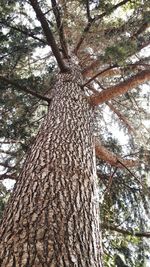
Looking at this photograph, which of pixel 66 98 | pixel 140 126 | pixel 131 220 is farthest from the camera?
pixel 140 126

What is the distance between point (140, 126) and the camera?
8.73 m

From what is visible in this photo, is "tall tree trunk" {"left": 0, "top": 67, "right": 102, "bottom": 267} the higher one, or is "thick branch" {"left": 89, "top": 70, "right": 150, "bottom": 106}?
"thick branch" {"left": 89, "top": 70, "right": 150, "bottom": 106}

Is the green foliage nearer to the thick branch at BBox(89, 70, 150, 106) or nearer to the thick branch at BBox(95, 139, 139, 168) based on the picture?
the thick branch at BBox(89, 70, 150, 106)

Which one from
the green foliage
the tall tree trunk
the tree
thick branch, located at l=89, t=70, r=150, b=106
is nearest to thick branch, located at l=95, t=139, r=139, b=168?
the tree

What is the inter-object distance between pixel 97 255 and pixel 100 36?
15.4 feet

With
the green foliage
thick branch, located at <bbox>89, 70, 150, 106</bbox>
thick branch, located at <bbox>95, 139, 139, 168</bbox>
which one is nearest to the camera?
the green foliage

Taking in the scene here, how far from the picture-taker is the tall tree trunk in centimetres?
220

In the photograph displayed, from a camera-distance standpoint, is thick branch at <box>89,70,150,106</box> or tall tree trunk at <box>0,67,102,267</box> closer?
tall tree trunk at <box>0,67,102,267</box>

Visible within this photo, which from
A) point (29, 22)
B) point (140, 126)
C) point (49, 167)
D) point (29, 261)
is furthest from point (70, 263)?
point (140, 126)

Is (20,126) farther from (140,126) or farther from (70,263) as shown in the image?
(70,263)

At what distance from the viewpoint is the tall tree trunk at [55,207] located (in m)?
2.20

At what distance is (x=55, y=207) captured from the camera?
8.63ft

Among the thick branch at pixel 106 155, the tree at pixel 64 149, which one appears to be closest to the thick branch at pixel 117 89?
the tree at pixel 64 149

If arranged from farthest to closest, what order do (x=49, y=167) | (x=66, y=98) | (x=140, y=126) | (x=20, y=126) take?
(x=140, y=126)
(x=20, y=126)
(x=66, y=98)
(x=49, y=167)
